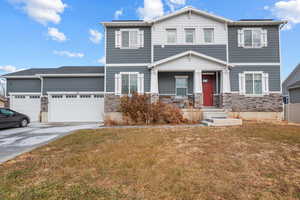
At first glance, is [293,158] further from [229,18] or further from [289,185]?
[229,18]

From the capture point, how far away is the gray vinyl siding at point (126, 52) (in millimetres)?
11594

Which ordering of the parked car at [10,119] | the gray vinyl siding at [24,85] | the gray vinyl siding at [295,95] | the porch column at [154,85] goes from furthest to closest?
the gray vinyl siding at [295,95], the gray vinyl siding at [24,85], the porch column at [154,85], the parked car at [10,119]

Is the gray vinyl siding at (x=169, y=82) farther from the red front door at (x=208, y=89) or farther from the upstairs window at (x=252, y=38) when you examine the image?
the upstairs window at (x=252, y=38)

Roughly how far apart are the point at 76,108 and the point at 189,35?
34.7ft

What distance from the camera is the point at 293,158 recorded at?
3.96 m

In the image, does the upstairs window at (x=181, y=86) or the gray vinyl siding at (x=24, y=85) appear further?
the gray vinyl siding at (x=24, y=85)

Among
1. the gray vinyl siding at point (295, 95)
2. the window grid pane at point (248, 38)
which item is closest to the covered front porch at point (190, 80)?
the window grid pane at point (248, 38)

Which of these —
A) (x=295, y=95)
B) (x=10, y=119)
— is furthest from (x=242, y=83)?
(x=10, y=119)

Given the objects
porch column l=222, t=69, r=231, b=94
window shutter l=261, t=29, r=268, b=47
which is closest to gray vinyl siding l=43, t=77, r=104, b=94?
porch column l=222, t=69, r=231, b=94

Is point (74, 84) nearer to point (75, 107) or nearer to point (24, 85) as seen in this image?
point (75, 107)

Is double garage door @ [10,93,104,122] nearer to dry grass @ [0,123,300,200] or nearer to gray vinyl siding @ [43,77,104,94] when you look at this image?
gray vinyl siding @ [43,77,104,94]

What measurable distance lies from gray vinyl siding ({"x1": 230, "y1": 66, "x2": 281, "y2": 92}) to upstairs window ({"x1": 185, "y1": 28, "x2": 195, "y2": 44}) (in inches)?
144

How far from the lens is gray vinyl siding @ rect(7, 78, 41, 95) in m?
13.5

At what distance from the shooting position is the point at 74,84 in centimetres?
1301
